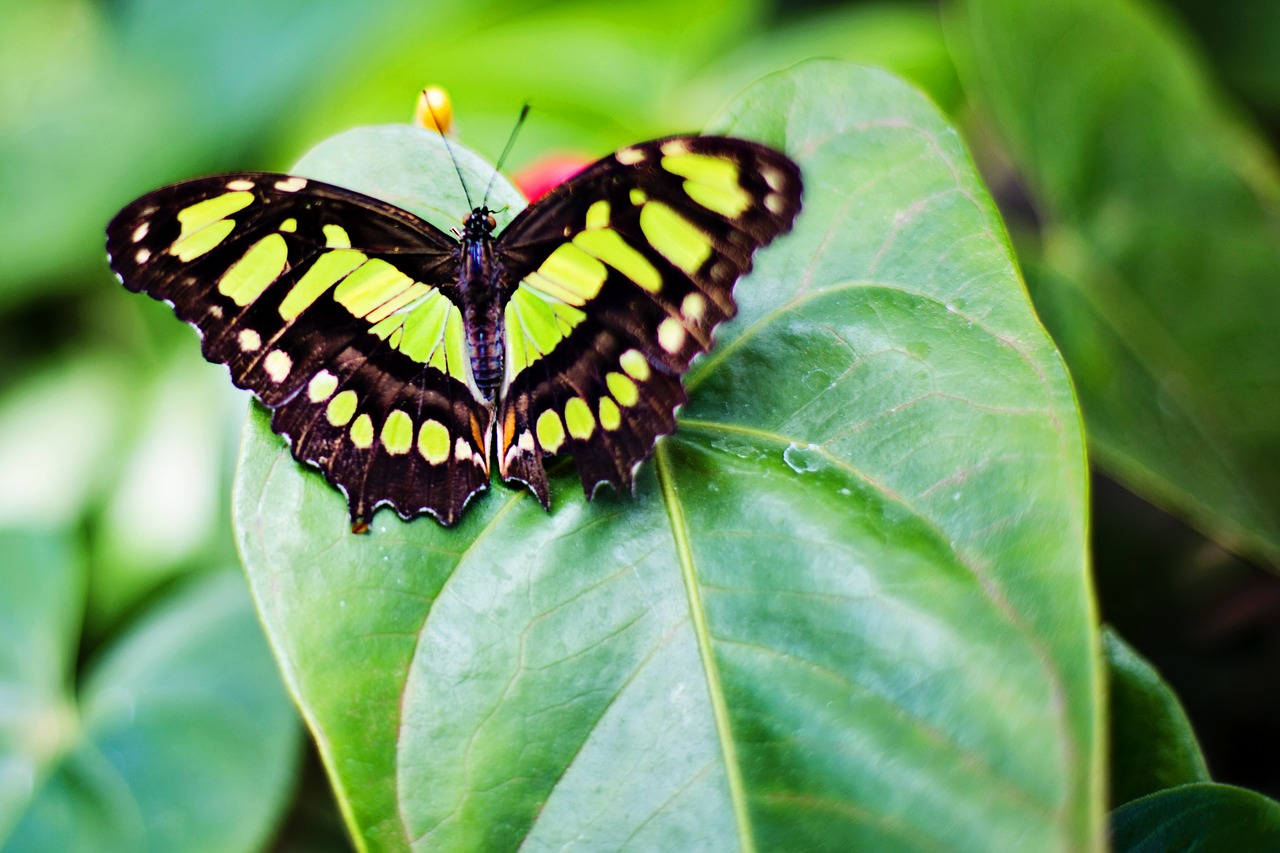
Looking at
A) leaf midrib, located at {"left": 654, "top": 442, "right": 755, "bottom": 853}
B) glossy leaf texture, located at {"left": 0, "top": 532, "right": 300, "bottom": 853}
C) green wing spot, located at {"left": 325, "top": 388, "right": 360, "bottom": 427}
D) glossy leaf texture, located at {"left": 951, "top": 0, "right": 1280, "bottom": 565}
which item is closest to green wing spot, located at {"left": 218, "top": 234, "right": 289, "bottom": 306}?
green wing spot, located at {"left": 325, "top": 388, "right": 360, "bottom": 427}

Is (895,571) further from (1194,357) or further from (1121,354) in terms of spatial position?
(1194,357)

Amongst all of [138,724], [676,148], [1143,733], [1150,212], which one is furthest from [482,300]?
[1150,212]

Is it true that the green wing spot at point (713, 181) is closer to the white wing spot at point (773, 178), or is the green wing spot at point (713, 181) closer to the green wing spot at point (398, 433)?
the white wing spot at point (773, 178)

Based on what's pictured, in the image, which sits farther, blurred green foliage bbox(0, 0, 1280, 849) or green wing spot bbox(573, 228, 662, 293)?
blurred green foliage bbox(0, 0, 1280, 849)

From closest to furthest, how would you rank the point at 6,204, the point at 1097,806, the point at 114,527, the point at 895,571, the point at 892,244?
the point at 1097,806 → the point at 895,571 → the point at 892,244 → the point at 114,527 → the point at 6,204

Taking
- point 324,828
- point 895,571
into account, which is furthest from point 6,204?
point 895,571

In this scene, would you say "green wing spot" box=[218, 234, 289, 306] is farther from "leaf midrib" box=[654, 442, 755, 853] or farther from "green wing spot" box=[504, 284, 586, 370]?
"leaf midrib" box=[654, 442, 755, 853]

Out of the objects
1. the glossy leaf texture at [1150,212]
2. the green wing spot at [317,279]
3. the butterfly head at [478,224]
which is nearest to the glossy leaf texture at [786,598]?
the green wing spot at [317,279]
